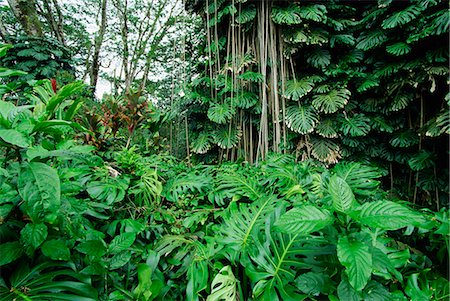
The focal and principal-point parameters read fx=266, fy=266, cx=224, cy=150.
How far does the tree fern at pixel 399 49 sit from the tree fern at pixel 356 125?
0.47 meters

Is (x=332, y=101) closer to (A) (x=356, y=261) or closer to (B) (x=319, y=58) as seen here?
(B) (x=319, y=58)

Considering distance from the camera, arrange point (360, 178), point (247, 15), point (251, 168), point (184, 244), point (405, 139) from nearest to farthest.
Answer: point (184, 244)
point (360, 178)
point (251, 168)
point (405, 139)
point (247, 15)

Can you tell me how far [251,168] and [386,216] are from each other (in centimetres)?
94

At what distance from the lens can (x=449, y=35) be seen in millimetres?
1603

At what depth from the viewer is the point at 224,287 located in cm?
80

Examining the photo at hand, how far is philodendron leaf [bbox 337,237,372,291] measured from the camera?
0.59 m

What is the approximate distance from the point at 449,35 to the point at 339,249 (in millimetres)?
1716

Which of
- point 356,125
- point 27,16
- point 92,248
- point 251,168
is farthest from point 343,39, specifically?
point 27,16

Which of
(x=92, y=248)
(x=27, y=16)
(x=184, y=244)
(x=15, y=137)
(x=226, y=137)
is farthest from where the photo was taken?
(x=27, y=16)

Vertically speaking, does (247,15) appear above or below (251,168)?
above

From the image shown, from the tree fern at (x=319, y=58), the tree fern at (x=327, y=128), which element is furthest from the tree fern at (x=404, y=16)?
the tree fern at (x=327, y=128)

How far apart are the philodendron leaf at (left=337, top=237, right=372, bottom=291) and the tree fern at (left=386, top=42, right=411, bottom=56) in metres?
1.61

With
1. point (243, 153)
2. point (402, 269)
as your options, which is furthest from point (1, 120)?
point (243, 153)

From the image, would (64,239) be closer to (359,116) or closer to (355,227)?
(355,227)
